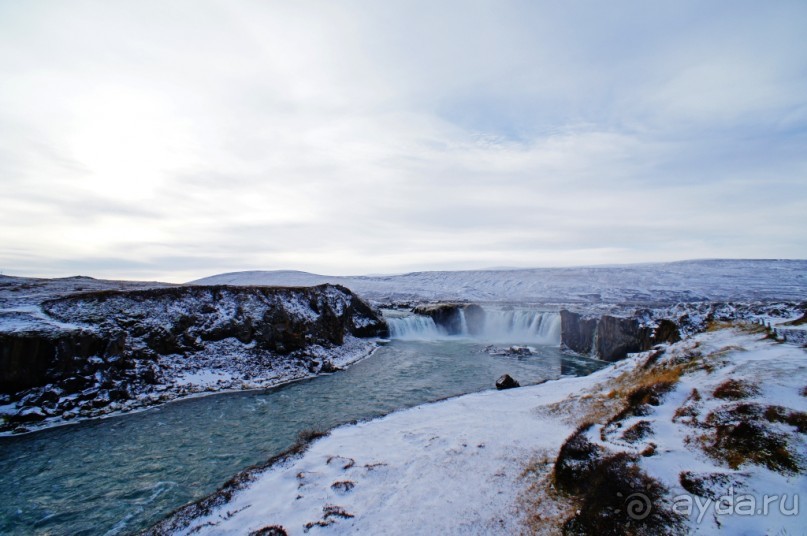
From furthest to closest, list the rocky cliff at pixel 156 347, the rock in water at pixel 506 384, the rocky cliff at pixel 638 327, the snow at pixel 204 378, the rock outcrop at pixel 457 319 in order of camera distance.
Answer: the rock outcrop at pixel 457 319
the rocky cliff at pixel 638 327
the snow at pixel 204 378
the rock in water at pixel 506 384
the rocky cliff at pixel 156 347

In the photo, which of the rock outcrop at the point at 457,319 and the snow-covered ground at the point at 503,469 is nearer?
the snow-covered ground at the point at 503,469

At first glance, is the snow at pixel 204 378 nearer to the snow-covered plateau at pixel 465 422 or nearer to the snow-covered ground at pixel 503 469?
the snow-covered plateau at pixel 465 422

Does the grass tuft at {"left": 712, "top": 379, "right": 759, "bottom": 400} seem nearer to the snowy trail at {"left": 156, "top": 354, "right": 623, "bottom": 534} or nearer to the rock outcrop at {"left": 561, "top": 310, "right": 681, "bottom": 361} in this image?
the snowy trail at {"left": 156, "top": 354, "right": 623, "bottom": 534}

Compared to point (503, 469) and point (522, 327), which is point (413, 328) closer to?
point (522, 327)

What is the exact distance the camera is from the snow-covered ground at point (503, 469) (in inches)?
256

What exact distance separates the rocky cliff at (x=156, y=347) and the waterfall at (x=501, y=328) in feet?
38.4

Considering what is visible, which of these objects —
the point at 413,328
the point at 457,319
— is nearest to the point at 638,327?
the point at 457,319

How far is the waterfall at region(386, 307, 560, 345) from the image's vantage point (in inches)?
1734

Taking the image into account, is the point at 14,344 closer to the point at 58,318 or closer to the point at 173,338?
the point at 58,318

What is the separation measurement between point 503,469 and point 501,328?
129 feet

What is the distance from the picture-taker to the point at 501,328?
156ft

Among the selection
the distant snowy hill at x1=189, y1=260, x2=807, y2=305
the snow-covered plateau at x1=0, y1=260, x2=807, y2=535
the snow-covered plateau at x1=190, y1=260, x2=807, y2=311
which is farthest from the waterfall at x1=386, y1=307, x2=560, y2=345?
the distant snowy hill at x1=189, y1=260, x2=807, y2=305

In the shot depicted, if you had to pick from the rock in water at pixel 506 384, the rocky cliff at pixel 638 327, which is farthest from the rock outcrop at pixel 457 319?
the rock in water at pixel 506 384

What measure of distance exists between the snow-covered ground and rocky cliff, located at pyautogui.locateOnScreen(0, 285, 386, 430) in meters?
12.0
